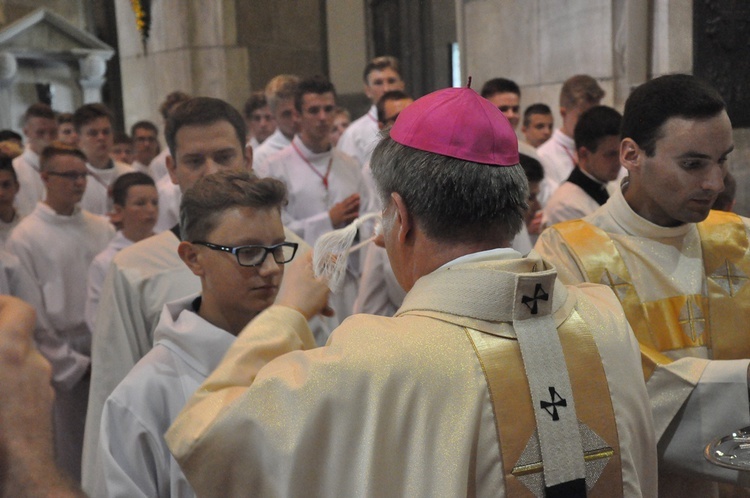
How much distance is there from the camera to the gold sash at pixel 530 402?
169 centimetres

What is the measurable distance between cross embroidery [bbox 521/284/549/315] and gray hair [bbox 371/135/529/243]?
128 millimetres

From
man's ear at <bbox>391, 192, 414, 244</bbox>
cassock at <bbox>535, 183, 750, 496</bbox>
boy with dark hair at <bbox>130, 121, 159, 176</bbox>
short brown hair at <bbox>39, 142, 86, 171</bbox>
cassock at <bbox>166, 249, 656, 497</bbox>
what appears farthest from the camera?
boy with dark hair at <bbox>130, 121, 159, 176</bbox>

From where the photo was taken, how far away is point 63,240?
18.1 feet

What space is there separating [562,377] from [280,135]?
6337 millimetres

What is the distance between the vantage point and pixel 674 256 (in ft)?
9.18

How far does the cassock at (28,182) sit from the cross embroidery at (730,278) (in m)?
6.50

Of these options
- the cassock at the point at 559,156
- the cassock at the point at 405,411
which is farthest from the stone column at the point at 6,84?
the cassock at the point at 405,411

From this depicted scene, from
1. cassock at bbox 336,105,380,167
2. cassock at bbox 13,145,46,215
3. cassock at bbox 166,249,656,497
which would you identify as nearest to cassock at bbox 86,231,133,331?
cassock at bbox 166,249,656,497

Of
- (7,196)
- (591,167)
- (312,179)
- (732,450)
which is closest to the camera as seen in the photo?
(732,450)

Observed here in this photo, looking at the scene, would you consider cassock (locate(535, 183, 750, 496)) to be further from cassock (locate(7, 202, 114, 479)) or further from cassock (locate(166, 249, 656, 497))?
cassock (locate(7, 202, 114, 479))

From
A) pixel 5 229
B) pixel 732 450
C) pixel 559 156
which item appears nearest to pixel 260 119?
pixel 559 156

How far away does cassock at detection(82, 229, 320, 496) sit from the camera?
3141mm

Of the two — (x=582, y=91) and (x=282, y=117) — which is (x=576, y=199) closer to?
(x=582, y=91)

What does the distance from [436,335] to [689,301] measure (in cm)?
133
